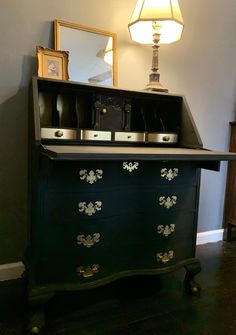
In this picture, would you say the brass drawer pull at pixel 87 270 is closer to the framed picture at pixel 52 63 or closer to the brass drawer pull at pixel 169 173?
the brass drawer pull at pixel 169 173

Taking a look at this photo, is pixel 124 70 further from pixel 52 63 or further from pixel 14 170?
pixel 14 170

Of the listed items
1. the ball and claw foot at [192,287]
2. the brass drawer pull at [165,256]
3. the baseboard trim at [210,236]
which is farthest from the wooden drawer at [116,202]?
the baseboard trim at [210,236]

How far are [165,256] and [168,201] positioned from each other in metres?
0.32

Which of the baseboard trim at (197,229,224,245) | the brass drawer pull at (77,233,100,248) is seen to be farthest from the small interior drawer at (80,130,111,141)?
the baseboard trim at (197,229,224,245)

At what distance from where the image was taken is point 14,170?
5.97 feet

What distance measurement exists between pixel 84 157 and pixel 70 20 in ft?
3.72

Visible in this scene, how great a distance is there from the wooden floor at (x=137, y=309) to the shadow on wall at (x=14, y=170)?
0.25 meters

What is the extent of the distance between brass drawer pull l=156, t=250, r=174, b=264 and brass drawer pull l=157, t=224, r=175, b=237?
0.11m

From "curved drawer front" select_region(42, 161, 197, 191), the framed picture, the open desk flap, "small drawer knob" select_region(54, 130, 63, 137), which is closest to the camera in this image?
the open desk flap

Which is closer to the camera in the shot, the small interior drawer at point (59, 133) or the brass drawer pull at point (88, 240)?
the brass drawer pull at point (88, 240)

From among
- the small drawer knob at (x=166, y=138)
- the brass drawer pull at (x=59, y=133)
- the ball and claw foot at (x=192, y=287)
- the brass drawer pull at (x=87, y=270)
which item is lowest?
the ball and claw foot at (x=192, y=287)

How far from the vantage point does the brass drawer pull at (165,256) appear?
1.68 m

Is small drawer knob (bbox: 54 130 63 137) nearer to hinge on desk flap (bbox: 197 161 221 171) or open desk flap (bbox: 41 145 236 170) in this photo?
open desk flap (bbox: 41 145 236 170)

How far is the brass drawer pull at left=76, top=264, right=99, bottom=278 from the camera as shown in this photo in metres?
1.49
